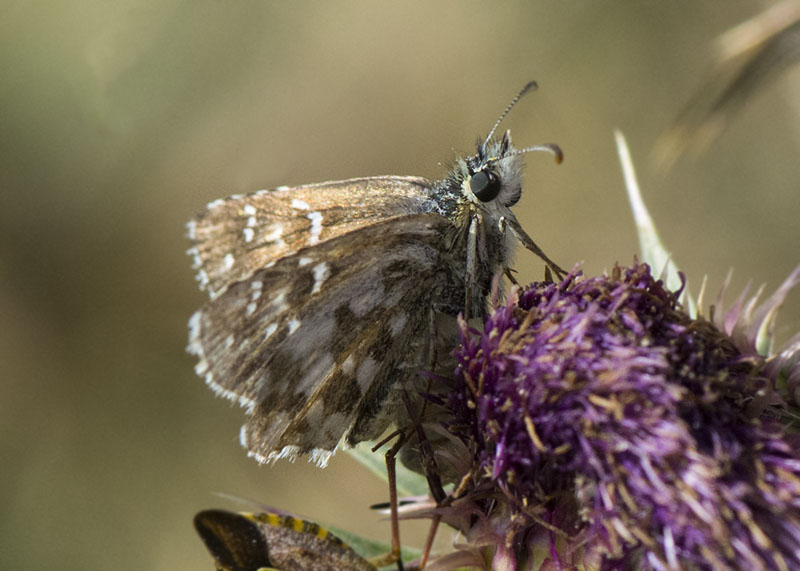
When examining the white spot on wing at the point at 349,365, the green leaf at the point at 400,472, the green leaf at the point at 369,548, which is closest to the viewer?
the white spot on wing at the point at 349,365

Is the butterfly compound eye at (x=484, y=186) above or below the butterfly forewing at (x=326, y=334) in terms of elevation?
above

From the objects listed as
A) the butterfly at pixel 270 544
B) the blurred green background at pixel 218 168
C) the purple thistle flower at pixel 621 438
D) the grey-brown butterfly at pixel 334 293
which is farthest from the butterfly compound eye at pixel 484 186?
the blurred green background at pixel 218 168

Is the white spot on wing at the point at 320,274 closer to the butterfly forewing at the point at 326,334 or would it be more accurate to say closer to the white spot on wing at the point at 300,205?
the butterfly forewing at the point at 326,334

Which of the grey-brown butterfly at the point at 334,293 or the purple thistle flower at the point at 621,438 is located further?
the grey-brown butterfly at the point at 334,293

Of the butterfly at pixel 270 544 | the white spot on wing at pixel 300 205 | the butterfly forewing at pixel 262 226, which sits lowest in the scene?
the butterfly at pixel 270 544

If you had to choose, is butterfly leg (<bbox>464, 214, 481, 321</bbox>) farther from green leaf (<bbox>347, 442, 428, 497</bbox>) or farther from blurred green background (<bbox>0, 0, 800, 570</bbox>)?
blurred green background (<bbox>0, 0, 800, 570</bbox>)

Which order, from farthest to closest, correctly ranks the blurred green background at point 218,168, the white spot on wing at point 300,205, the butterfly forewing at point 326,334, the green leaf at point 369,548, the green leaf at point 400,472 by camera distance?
1. the blurred green background at point 218,168
2. the green leaf at point 400,472
3. the green leaf at point 369,548
4. the white spot on wing at point 300,205
5. the butterfly forewing at point 326,334

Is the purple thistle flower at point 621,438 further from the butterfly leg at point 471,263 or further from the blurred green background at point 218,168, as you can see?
the blurred green background at point 218,168

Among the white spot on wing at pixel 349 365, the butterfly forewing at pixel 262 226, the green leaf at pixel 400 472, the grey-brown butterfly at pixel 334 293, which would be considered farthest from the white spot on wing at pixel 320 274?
the green leaf at pixel 400 472
